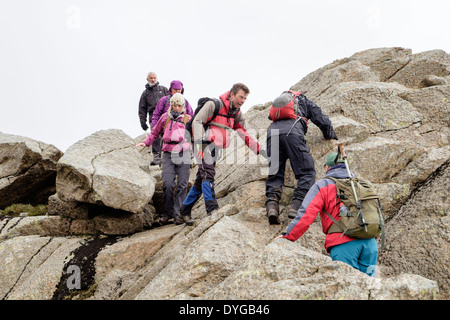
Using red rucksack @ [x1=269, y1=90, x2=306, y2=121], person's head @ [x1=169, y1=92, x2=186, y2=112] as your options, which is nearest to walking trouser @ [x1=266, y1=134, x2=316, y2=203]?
red rucksack @ [x1=269, y1=90, x2=306, y2=121]

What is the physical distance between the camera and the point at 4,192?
15344 millimetres

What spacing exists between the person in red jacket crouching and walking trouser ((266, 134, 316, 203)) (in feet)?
8.16

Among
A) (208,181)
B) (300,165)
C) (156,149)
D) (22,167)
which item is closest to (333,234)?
Answer: (300,165)

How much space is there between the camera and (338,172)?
7332 mm

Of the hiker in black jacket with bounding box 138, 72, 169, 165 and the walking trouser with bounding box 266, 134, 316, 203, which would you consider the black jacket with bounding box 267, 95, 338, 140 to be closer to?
the walking trouser with bounding box 266, 134, 316, 203

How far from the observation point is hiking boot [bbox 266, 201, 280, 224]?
9.54 metres

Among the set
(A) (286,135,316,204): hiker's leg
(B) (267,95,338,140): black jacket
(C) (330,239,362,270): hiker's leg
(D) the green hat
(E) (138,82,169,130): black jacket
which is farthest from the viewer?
(E) (138,82,169,130): black jacket

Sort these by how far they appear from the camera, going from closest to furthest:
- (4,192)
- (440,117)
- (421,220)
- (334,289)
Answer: (334,289), (421,220), (440,117), (4,192)

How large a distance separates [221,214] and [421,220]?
5.40 m

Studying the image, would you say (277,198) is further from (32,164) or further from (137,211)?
(32,164)

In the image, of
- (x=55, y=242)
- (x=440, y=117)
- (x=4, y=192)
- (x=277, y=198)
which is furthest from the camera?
(x=4, y=192)

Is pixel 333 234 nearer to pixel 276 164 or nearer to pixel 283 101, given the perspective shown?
pixel 276 164

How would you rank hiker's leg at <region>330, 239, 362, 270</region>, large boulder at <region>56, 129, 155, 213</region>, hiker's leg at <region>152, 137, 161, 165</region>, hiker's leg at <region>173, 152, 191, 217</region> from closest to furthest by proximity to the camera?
hiker's leg at <region>330, 239, 362, 270</region>, large boulder at <region>56, 129, 155, 213</region>, hiker's leg at <region>173, 152, 191, 217</region>, hiker's leg at <region>152, 137, 161, 165</region>
